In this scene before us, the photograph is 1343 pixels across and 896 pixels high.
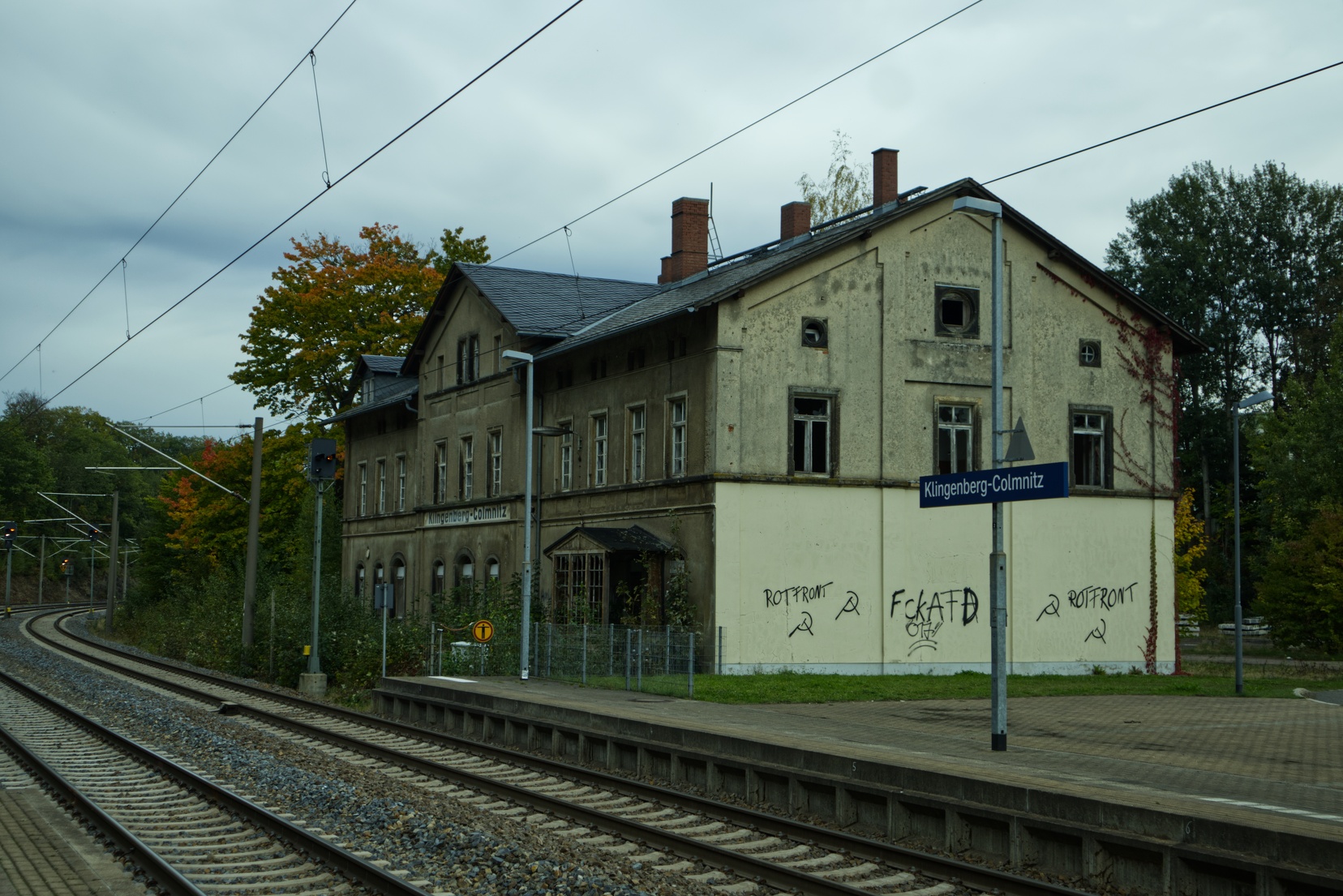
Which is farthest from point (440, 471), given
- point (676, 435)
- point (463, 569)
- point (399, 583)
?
point (676, 435)

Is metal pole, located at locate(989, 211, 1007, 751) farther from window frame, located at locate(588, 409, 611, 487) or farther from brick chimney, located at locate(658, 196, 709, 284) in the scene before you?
brick chimney, located at locate(658, 196, 709, 284)

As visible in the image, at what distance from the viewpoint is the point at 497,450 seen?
37000 mm

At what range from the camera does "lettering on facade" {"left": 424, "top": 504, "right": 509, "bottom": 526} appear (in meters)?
36.4

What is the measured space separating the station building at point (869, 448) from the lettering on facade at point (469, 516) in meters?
1.78

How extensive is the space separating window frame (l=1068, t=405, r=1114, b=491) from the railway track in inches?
677

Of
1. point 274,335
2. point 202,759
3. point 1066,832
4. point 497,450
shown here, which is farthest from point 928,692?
point 274,335

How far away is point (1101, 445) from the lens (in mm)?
31312

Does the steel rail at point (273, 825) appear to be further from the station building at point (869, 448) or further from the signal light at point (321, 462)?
the station building at point (869, 448)

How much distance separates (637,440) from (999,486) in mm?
16926

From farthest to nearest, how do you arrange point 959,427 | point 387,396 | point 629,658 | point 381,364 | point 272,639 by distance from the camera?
point 381,364
point 387,396
point 272,639
point 959,427
point 629,658

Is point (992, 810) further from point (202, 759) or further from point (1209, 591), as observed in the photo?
point (1209, 591)

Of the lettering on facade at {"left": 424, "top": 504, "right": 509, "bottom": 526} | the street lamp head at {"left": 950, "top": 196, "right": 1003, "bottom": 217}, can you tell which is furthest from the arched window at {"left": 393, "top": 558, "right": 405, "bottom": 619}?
the street lamp head at {"left": 950, "top": 196, "right": 1003, "bottom": 217}

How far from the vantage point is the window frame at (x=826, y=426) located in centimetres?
2814

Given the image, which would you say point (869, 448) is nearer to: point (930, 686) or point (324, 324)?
point (930, 686)
